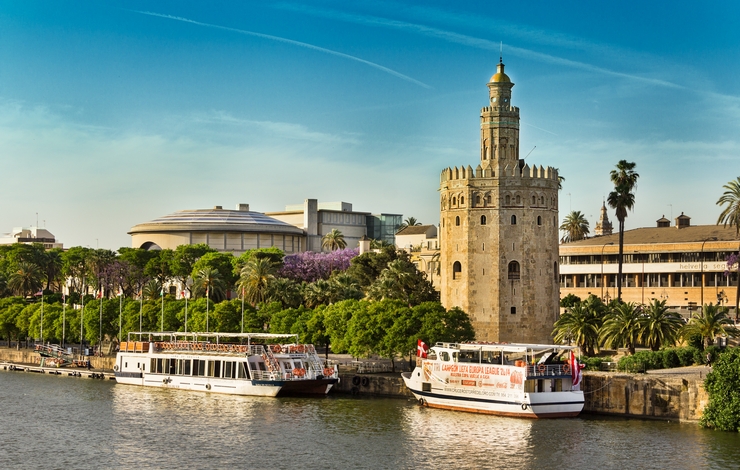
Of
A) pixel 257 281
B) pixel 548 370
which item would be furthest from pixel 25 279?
pixel 548 370

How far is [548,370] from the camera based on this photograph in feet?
193

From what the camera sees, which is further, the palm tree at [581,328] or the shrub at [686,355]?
the palm tree at [581,328]

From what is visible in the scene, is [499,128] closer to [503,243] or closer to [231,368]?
[503,243]

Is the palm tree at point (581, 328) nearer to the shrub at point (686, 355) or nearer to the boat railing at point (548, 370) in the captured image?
the shrub at point (686, 355)

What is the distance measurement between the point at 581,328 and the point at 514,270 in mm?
12953

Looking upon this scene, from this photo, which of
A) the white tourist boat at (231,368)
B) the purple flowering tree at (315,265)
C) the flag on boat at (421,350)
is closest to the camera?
the flag on boat at (421,350)

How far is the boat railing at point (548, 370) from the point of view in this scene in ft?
192

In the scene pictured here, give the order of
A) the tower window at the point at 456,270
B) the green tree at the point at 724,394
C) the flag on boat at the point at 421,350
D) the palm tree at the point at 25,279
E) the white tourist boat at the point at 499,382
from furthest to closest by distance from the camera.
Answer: the palm tree at the point at 25,279, the tower window at the point at 456,270, the flag on boat at the point at 421,350, the white tourist boat at the point at 499,382, the green tree at the point at 724,394

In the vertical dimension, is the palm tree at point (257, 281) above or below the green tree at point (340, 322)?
above

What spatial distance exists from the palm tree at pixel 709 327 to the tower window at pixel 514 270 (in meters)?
19.9

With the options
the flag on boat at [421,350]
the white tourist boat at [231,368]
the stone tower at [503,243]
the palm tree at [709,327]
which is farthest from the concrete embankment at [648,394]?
the stone tower at [503,243]

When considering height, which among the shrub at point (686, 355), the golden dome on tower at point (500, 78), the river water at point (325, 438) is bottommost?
the river water at point (325, 438)

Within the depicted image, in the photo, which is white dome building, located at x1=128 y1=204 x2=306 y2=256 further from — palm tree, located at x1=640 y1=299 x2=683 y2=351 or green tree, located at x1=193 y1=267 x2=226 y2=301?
palm tree, located at x1=640 y1=299 x2=683 y2=351

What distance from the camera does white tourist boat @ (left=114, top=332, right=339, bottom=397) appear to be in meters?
68.8
